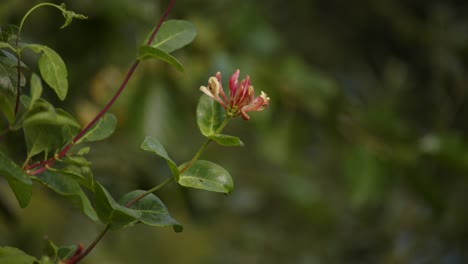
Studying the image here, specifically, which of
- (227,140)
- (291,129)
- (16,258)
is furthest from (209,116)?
(291,129)

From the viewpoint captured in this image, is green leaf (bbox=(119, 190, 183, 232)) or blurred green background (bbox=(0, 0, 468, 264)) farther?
blurred green background (bbox=(0, 0, 468, 264))

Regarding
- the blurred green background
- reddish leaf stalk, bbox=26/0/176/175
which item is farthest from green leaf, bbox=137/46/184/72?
the blurred green background

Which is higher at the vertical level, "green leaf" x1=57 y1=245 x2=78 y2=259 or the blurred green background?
the blurred green background

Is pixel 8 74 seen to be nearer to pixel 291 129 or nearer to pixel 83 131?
pixel 83 131

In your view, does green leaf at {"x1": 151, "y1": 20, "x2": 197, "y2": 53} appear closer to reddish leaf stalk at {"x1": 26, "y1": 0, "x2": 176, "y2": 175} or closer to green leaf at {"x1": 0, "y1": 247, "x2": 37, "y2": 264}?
reddish leaf stalk at {"x1": 26, "y1": 0, "x2": 176, "y2": 175}

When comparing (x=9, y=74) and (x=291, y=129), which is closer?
(x=9, y=74)

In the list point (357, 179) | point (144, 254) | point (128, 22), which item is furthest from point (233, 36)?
point (144, 254)
